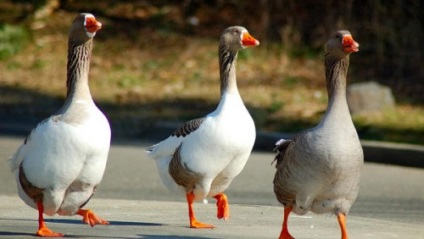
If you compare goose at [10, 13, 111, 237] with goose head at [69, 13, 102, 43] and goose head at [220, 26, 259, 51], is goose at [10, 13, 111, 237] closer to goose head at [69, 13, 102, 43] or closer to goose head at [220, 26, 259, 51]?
goose head at [69, 13, 102, 43]

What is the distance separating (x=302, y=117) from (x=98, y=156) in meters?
8.88

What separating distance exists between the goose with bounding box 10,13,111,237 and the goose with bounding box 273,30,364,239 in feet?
4.04

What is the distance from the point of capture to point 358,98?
1590 cm

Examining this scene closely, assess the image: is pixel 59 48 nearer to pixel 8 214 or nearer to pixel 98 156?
pixel 8 214

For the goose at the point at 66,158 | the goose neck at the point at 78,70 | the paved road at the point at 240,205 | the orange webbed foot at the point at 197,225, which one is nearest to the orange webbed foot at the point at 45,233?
the goose at the point at 66,158

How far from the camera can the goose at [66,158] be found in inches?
286

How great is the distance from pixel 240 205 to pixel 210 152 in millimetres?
1892

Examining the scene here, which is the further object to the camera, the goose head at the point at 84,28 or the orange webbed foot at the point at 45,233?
the goose head at the point at 84,28

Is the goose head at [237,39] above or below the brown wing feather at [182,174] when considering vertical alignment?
above

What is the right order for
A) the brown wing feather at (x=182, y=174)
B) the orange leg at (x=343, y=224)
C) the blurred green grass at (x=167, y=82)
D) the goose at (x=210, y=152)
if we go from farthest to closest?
the blurred green grass at (x=167, y=82) < the brown wing feather at (x=182, y=174) < the goose at (x=210, y=152) < the orange leg at (x=343, y=224)

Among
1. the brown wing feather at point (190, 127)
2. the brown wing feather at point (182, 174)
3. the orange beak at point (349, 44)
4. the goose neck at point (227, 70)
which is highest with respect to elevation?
the orange beak at point (349, 44)

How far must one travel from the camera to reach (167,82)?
18328 millimetres

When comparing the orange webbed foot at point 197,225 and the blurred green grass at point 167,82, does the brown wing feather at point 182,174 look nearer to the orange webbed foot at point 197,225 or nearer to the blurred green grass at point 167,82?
the orange webbed foot at point 197,225

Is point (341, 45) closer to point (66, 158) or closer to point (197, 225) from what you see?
point (197, 225)
